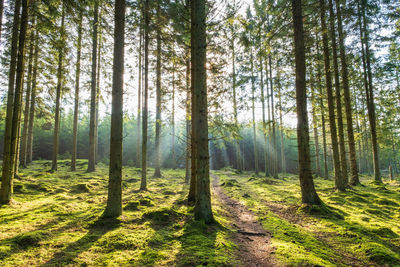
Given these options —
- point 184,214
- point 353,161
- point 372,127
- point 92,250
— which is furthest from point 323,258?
point 372,127

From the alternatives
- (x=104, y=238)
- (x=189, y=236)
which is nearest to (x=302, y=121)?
(x=189, y=236)

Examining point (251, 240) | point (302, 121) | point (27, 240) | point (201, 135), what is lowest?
point (251, 240)

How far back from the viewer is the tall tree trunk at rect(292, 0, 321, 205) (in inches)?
281

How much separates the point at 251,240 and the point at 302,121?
16.2 feet

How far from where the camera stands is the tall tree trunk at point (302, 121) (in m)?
7.14

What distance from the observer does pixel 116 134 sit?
5.38 m

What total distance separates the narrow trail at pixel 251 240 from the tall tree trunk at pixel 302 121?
229 centimetres

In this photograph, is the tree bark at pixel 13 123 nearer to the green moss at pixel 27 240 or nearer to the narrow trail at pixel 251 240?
the green moss at pixel 27 240

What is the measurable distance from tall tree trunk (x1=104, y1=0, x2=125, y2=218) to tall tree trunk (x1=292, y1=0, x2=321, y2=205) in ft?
20.9

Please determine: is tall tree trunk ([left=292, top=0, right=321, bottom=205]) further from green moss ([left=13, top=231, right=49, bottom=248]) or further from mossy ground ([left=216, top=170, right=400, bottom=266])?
green moss ([left=13, top=231, right=49, bottom=248])

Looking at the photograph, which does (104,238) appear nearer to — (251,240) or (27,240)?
(27,240)

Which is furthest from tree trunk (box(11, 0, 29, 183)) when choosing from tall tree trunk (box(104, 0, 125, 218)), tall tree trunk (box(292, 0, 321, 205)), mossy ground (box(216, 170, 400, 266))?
tall tree trunk (box(292, 0, 321, 205))

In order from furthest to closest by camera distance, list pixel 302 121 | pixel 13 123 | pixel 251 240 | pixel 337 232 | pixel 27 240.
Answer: pixel 302 121
pixel 13 123
pixel 337 232
pixel 251 240
pixel 27 240

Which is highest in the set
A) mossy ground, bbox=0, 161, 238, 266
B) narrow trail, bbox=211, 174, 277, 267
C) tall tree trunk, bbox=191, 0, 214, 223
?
tall tree trunk, bbox=191, 0, 214, 223
